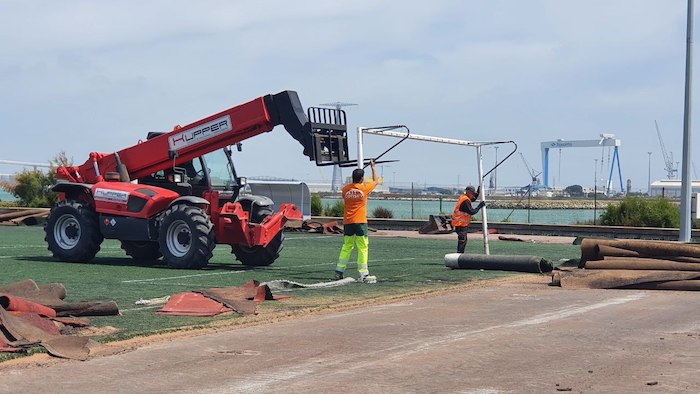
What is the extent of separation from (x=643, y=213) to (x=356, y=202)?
2583 cm

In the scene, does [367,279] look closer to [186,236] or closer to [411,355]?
[186,236]

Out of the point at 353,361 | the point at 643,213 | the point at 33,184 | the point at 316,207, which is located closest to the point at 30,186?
the point at 33,184

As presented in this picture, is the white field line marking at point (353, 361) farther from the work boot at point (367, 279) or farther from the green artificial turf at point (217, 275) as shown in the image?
the work boot at point (367, 279)

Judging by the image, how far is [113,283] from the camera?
16.4 metres

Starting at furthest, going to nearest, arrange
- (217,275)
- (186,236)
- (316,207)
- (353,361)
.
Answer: (316,207)
(186,236)
(217,275)
(353,361)

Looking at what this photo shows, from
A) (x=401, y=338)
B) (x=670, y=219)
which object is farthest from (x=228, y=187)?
(x=670, y=219)

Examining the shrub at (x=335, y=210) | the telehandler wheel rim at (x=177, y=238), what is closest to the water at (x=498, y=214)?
the shrub at (x=335, y=210)

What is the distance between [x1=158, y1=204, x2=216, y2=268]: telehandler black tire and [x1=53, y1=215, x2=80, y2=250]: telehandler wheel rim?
7.53 ft

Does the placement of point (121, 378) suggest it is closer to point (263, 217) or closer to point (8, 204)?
point (263, 217)

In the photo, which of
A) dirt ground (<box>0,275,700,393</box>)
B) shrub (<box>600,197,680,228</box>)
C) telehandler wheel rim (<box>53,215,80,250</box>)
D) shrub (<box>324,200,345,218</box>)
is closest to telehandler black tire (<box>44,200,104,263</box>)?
telehandler wheel rim (<box>53,215,80,250</box>)

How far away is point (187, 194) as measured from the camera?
67.7 feet

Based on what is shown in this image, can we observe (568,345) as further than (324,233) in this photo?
No

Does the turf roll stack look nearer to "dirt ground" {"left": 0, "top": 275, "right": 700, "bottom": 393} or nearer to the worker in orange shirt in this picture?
the worker in orange shirt

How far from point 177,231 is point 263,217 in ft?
6.34
